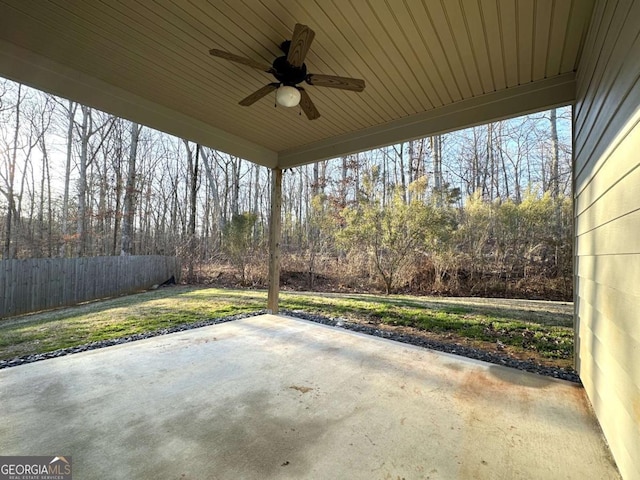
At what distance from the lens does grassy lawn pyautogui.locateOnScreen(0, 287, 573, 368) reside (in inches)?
126

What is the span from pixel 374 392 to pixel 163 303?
4.83 metres

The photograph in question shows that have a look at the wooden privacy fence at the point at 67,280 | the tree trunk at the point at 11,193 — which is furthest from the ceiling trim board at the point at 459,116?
the tree trunk at the point at 11,193

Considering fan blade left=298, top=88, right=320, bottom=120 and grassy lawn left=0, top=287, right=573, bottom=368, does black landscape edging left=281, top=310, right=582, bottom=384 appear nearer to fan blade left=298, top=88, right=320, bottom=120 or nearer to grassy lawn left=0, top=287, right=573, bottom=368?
grassy lawn left=0, top=287, right=573, bottom=368

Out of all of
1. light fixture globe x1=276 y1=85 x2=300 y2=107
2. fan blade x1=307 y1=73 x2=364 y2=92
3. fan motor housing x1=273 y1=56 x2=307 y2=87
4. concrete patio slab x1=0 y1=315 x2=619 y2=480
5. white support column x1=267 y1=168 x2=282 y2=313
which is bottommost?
concrete patio slab x1=0 y1=315 x2=619 y2=480

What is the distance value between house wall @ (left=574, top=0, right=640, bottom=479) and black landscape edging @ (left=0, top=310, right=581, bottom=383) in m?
0.56

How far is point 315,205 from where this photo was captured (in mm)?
8258

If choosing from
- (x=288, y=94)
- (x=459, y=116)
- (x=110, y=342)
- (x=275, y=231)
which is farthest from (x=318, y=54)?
(x=110, y=342)

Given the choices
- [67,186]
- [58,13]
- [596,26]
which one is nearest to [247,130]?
[58,13]

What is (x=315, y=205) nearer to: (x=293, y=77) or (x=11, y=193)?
(x=293, y=77)

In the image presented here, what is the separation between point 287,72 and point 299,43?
367 millimetres

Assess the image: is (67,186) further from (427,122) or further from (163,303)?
(427,122)

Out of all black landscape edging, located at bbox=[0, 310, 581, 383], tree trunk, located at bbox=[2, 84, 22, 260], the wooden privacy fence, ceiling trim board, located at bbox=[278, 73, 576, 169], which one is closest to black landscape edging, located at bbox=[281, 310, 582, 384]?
black landscape edging, located at bbox=[0, 310, 581, 383]

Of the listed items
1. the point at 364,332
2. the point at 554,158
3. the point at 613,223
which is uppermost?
the point at 554,158

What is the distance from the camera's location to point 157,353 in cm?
281
